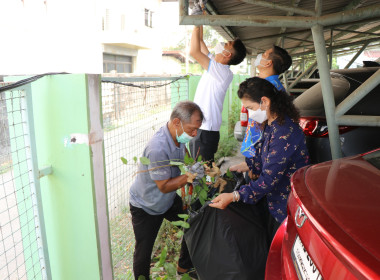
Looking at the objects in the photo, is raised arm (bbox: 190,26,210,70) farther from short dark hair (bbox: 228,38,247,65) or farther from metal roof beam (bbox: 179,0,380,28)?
metal roof beam (bbox: 179,0,380,28)

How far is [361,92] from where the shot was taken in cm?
248

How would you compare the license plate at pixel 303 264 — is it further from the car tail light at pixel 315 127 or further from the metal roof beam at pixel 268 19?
the car tail light at pixel 315 127

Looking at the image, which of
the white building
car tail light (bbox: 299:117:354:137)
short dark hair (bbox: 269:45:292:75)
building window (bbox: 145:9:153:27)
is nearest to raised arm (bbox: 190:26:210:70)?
short dark hair (bbox: 269:45:292:75)

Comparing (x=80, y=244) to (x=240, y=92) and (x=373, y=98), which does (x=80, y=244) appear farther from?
(x=373, y=98)

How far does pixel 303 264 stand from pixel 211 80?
8.39ft

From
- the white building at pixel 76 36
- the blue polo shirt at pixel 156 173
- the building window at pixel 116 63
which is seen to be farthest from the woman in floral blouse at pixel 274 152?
the building window at pixel 116 63

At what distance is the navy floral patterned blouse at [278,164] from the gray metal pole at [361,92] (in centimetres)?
62

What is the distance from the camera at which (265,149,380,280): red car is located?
108 cm

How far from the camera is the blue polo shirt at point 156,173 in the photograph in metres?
2.28

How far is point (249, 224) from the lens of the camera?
2209 millimetres

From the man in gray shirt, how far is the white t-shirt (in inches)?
45.9

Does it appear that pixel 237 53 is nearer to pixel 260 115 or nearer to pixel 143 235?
pixel 260 115

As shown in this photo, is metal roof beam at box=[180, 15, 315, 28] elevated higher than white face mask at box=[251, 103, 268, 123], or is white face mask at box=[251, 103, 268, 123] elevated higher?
metal roof beam at box=[180, 15, 315, 28]

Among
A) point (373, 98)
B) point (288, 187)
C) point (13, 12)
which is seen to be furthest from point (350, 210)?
point (13, 12)
